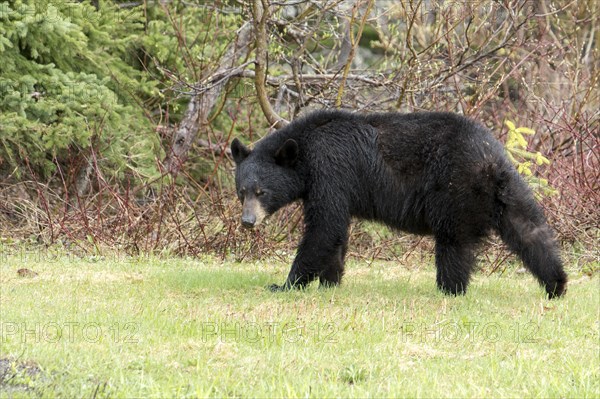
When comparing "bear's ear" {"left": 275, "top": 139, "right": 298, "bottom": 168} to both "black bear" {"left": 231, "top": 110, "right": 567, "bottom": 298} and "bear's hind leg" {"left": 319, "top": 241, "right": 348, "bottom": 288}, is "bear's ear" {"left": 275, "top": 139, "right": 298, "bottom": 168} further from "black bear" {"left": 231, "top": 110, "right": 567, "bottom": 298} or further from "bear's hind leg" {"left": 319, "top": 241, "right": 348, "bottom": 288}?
"bear's hind leg" {"left": 319, "top": 241, "right": 348, "bottom": 288}

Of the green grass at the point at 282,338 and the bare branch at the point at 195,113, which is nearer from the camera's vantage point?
the green grass at the point at 282,338

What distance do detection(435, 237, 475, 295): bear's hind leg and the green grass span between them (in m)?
0.18

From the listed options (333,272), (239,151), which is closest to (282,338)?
(333,272)

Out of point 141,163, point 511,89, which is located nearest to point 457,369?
point 141,163

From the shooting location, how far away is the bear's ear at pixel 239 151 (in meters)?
8.35

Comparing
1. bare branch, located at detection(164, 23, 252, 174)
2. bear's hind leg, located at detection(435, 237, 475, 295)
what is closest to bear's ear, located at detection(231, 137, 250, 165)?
bear's hind leg, located at detection(435, 237, 475, 295)

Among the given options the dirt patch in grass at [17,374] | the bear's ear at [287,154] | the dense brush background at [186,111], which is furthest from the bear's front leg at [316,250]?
the dirt patch in grass at [17,374]

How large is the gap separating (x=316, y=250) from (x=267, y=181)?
2.86 ft

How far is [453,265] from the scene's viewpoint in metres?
7.69

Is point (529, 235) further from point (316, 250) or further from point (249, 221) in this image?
point (249, 221)

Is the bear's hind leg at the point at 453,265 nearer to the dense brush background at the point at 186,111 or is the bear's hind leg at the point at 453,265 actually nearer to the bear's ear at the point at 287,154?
the bear's ear at the point at 287,154

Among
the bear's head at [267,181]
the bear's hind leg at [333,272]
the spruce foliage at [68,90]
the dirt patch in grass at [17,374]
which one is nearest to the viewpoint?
the dirt patch in grass at [17,374]

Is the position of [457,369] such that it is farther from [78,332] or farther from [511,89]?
[511,89]

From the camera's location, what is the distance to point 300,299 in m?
7.43
